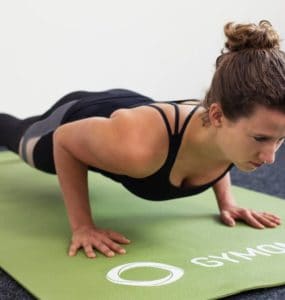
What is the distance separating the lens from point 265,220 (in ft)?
4.86

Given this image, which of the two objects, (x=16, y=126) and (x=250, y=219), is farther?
(x=16, y=126)

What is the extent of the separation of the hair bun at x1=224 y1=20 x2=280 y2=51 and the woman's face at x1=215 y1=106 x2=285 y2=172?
13cm

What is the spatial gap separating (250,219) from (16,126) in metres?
0.78

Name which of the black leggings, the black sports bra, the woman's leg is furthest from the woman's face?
the woman's leg

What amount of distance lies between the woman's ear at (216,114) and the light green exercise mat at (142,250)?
11.4 inches

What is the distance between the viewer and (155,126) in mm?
1236

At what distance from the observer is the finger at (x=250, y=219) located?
4.78 ft

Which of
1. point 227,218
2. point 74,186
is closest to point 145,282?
point 74,186

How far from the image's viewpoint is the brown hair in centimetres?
107

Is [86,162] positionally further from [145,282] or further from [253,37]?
[253,37]

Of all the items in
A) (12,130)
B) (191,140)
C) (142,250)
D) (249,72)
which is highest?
(249,72)

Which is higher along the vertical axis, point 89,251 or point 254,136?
point 254,136

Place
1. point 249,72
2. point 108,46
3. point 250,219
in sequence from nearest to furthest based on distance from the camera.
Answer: point 249,72 → point 250,219 → point 108,46

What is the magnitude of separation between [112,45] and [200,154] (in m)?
1.62
